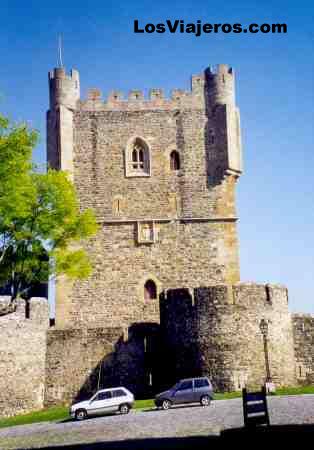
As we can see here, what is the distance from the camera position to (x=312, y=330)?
90.2ft

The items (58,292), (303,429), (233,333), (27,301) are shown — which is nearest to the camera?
(303,429)

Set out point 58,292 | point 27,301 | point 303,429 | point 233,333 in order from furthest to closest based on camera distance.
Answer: point 58,292 → point 27,301 → point 233,333 → point 303,429

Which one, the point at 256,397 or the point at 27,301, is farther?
the point at 27,301

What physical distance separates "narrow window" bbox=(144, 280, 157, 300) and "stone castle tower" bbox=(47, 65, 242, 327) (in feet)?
0.15

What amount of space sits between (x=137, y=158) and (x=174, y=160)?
1.77 m

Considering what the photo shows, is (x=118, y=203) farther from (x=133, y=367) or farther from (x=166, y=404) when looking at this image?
(x=166, y=404)

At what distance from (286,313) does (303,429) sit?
14463 millimetres

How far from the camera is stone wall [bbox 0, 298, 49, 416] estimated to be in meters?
25.4

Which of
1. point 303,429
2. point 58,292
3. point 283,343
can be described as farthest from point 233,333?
point 303,429

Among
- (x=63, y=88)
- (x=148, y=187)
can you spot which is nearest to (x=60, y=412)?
(x=148, y=187)

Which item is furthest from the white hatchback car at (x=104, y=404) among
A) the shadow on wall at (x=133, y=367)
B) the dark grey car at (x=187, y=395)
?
the shadow on wall at (x=133, y=367)

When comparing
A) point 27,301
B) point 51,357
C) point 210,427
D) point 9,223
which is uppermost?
point 9,223

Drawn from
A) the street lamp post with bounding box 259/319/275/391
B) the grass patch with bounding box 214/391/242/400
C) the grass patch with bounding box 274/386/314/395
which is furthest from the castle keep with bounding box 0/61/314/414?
the grass patch with bounding box 214/391/242/400

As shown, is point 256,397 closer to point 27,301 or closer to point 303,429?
point 303,429
